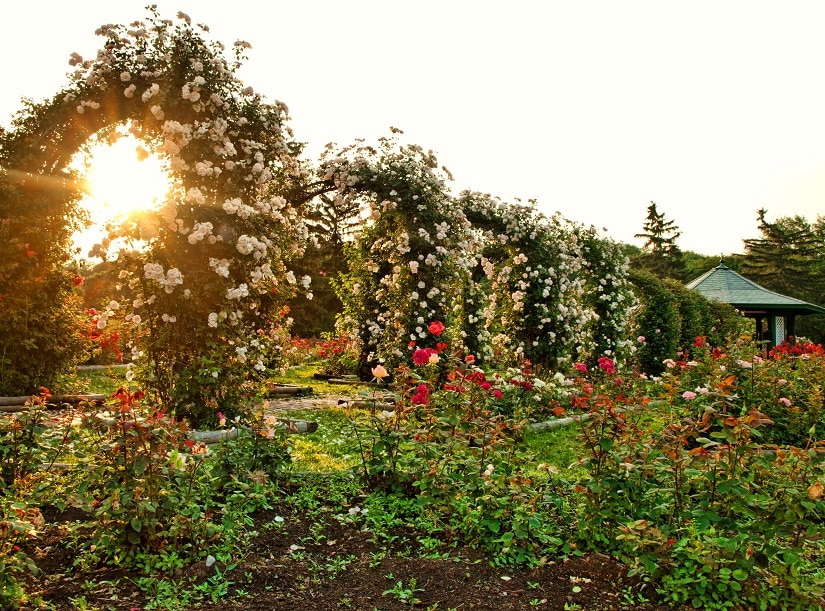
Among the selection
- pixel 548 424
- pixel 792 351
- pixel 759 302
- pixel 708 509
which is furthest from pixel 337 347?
pixel 759 302

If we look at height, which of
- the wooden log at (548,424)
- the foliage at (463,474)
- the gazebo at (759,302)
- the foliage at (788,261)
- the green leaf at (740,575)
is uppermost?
the foliage at (788,261)

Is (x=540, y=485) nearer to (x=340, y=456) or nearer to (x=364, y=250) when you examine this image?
(x=340, y=456)

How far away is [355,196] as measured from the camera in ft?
30.8

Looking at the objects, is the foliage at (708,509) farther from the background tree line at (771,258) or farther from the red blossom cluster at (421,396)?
the background tree line at (771,258)

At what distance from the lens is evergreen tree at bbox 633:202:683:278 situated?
3978cm

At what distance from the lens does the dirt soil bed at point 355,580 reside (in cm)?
282

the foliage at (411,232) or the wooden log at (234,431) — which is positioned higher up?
the foliage at (411,232)

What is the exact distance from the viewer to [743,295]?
23203 millimetres

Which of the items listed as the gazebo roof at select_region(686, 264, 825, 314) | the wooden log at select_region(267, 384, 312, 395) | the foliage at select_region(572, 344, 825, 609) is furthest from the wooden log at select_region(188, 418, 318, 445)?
the gazebo roof at select_region(686, 264, 825, 314)

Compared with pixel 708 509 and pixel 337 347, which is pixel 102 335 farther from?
pixel 708 509

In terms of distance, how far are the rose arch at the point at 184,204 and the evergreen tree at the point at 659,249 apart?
35935 mm

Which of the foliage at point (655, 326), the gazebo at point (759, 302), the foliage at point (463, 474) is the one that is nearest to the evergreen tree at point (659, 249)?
the gazebo at point (759, 302)

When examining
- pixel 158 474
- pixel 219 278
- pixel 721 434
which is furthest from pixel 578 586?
pixel 219 278

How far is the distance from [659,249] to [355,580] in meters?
41.6
